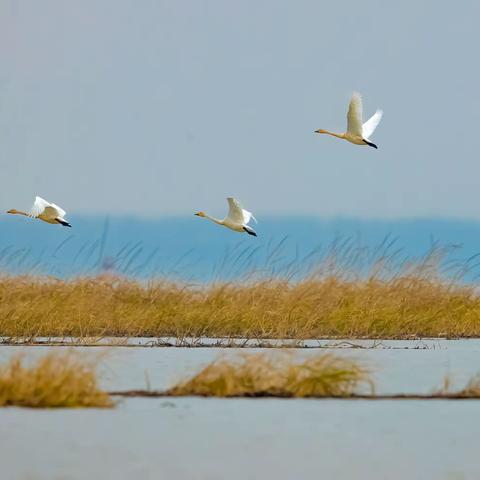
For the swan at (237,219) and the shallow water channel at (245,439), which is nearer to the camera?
the shallow water channel at (245,439)

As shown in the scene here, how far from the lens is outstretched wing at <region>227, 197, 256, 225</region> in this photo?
14117 mm

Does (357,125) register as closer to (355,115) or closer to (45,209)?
(355,115)

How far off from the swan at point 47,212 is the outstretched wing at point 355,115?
320 cm

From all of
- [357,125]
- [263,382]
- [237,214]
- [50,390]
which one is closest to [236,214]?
[237,214]

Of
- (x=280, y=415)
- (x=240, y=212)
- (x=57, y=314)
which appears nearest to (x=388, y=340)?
(x=240, y=212)

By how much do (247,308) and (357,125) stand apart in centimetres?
215

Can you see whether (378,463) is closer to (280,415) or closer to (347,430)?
(347,430)

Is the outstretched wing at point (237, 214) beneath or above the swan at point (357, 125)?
beneath

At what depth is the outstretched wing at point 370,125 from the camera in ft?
46.6

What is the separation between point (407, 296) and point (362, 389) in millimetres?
5751

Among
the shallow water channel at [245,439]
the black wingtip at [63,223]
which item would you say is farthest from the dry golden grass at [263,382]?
the black wingtip at [63,223]

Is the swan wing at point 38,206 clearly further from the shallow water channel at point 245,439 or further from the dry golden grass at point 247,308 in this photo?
the shallow water channel at point 245,439

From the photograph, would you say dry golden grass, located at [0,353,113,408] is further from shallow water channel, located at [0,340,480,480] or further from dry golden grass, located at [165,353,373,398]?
dry golden grass, located at [165,353,373,398]

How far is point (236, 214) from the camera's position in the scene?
14250 millimetres
